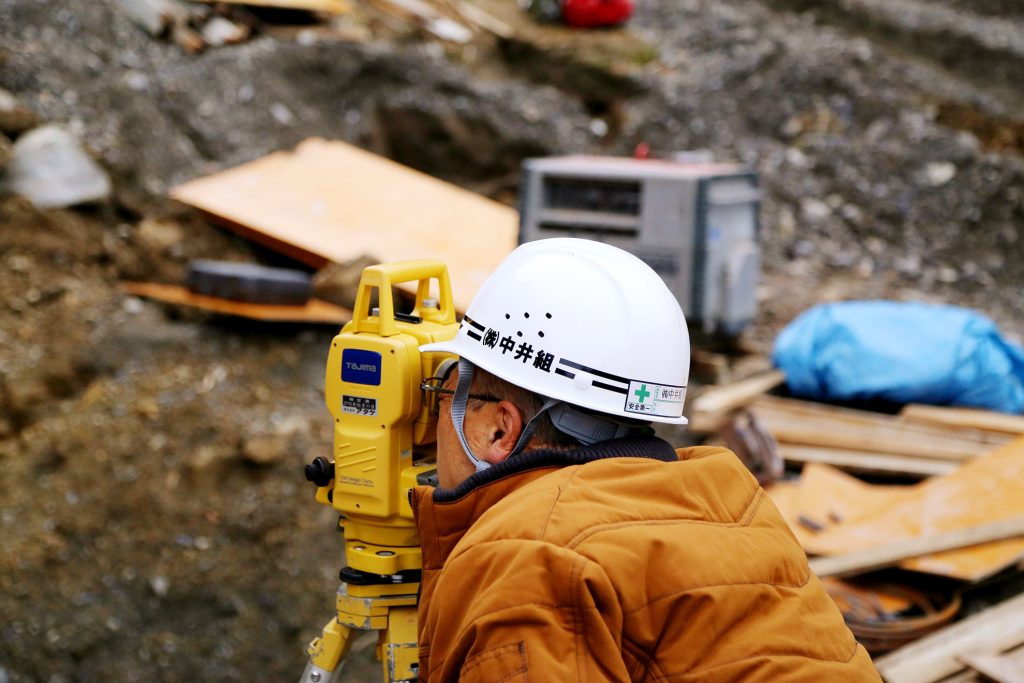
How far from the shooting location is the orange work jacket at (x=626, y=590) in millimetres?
1302

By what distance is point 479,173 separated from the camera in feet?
28.2

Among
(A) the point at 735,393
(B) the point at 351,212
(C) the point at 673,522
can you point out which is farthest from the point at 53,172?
(C) the point at 673,522

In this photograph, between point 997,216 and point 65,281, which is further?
point 997,216

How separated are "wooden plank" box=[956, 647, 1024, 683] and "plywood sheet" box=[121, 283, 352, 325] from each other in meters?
3.35

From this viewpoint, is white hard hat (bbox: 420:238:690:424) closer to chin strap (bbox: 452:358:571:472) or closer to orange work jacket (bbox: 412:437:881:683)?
chin strap (bbox: 452:358:571:472)

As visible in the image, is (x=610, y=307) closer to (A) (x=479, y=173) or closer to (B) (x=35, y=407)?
(B) (x=35, y=407)

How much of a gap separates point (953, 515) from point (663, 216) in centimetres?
218

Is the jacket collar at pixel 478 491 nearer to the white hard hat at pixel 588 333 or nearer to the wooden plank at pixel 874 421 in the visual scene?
the white hard hat at pixel 588 333

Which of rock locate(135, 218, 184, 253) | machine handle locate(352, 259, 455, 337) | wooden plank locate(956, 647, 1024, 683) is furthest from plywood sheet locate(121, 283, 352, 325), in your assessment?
wooden plank locate(956, 647, 1024, 683)

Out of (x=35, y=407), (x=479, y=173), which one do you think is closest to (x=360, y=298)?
(x=35, y=407)

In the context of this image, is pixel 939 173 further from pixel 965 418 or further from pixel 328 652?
pixel 328 652

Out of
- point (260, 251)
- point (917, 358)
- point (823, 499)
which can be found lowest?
point (823, 499)

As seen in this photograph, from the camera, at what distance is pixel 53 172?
574 cm

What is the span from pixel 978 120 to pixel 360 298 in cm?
886
